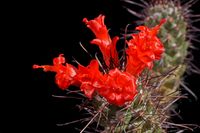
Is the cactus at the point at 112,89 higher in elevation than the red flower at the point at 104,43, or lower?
lower

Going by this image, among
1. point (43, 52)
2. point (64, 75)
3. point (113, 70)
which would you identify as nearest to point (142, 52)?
point (113, 70)

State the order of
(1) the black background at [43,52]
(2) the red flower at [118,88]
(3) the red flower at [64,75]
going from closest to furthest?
(2) the red flower at [118,88] → (3) the red flower at [64,75] → (1) the black background at [43,52]

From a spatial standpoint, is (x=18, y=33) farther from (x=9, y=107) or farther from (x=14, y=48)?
(x=9, y=107)

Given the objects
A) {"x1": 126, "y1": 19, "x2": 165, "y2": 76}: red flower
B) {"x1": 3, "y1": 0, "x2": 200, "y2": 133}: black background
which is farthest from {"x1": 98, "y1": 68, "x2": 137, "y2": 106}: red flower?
{"x1": 3, "y1": 0, "x2": 200, "y2": 133}: black background

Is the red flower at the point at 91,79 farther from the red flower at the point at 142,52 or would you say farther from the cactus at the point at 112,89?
the red flower at the point at 142,52

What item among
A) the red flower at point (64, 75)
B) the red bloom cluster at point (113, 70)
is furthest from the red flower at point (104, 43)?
the red flower at point (64, 75)

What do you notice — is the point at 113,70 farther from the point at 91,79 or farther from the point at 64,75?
the point at 64,75
